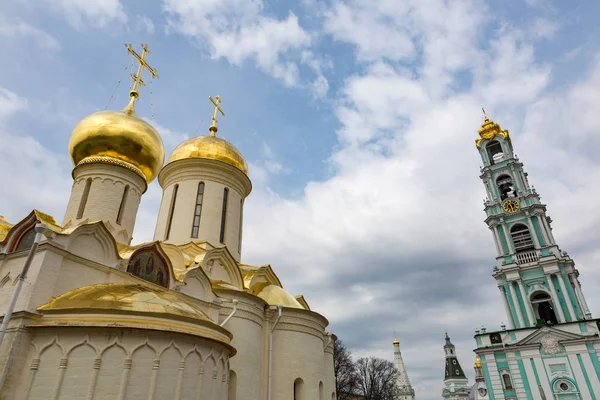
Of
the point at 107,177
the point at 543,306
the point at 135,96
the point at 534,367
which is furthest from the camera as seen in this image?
the point at 543,306

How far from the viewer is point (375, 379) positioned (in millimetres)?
33625

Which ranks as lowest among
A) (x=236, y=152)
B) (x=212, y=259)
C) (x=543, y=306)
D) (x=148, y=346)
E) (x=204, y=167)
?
(x=148, y=346)

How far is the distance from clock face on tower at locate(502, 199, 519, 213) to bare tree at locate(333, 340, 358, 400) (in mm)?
17635

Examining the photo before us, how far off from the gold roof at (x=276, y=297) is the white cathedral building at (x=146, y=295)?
53mm

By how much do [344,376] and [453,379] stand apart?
144ft

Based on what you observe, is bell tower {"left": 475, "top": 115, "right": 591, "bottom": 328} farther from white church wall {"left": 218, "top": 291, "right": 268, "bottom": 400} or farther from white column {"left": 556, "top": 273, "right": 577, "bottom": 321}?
white church wall {"left": 218, "top": 291, "right": 268, "bottom": 400}

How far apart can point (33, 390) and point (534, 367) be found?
2521cm

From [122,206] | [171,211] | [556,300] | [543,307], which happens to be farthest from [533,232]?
[122,206]

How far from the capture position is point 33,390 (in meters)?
6.25

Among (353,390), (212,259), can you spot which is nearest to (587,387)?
(353,390)

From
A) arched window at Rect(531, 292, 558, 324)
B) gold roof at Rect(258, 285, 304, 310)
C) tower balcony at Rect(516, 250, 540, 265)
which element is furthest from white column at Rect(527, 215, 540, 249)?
gold roof at Rect(258, 285, 304, 310)

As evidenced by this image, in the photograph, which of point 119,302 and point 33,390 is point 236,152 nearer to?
point 119,302

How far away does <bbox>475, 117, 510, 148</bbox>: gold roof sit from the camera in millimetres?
31352

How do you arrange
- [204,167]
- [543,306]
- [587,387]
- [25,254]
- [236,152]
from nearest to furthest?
[25,254]
[204,167]
[236,152]
[587,387]
[543,306]
